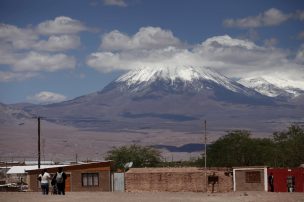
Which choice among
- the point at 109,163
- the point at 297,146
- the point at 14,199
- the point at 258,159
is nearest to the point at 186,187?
the point at 109,163

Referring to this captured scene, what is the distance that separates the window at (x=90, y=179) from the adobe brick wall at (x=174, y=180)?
7204 mm

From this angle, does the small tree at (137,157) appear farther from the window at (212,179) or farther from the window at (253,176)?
the window at (212,179)

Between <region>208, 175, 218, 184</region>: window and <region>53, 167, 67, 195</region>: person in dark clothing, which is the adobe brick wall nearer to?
<region>208, 175, 218, 184</region>: window

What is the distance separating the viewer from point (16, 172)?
10131cm

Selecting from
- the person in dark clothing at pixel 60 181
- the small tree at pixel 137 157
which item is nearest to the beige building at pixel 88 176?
the person in dark clothing at pixel 60 181

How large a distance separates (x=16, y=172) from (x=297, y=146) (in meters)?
39.8

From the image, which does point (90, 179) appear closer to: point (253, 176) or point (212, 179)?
point (212, 179)

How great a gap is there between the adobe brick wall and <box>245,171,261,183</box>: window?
3.33 meters

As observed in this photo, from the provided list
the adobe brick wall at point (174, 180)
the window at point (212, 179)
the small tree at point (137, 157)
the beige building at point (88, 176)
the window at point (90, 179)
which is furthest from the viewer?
the small tree at point (137, 157)

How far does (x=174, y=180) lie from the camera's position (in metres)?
54.0

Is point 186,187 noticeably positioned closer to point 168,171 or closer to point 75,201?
point 168,171

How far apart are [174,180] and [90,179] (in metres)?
12.1

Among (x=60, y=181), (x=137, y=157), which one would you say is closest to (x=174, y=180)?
(x=60, y=181)

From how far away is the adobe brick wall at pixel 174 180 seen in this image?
52.9 metres
